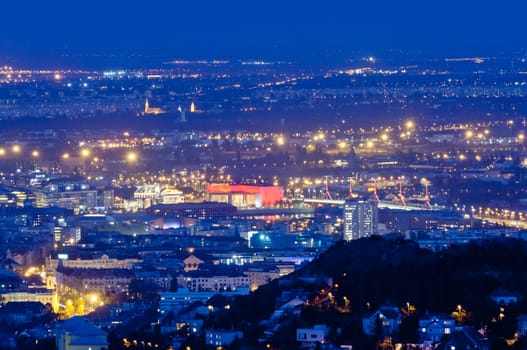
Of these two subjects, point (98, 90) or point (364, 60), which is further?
point (364, 60)

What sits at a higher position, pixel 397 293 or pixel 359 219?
pixel 359 219

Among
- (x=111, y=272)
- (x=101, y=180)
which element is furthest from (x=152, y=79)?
(x=111, y=272)

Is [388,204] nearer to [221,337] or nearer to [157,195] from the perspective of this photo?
[157,195]

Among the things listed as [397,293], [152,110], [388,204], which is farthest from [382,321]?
[152,110]

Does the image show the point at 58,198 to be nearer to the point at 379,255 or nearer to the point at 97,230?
the point at 97,230

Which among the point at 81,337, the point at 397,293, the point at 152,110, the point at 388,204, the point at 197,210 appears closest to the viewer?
the point at 397,293

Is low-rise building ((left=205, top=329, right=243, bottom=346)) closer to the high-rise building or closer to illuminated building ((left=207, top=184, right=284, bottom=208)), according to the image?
the high-rise building
